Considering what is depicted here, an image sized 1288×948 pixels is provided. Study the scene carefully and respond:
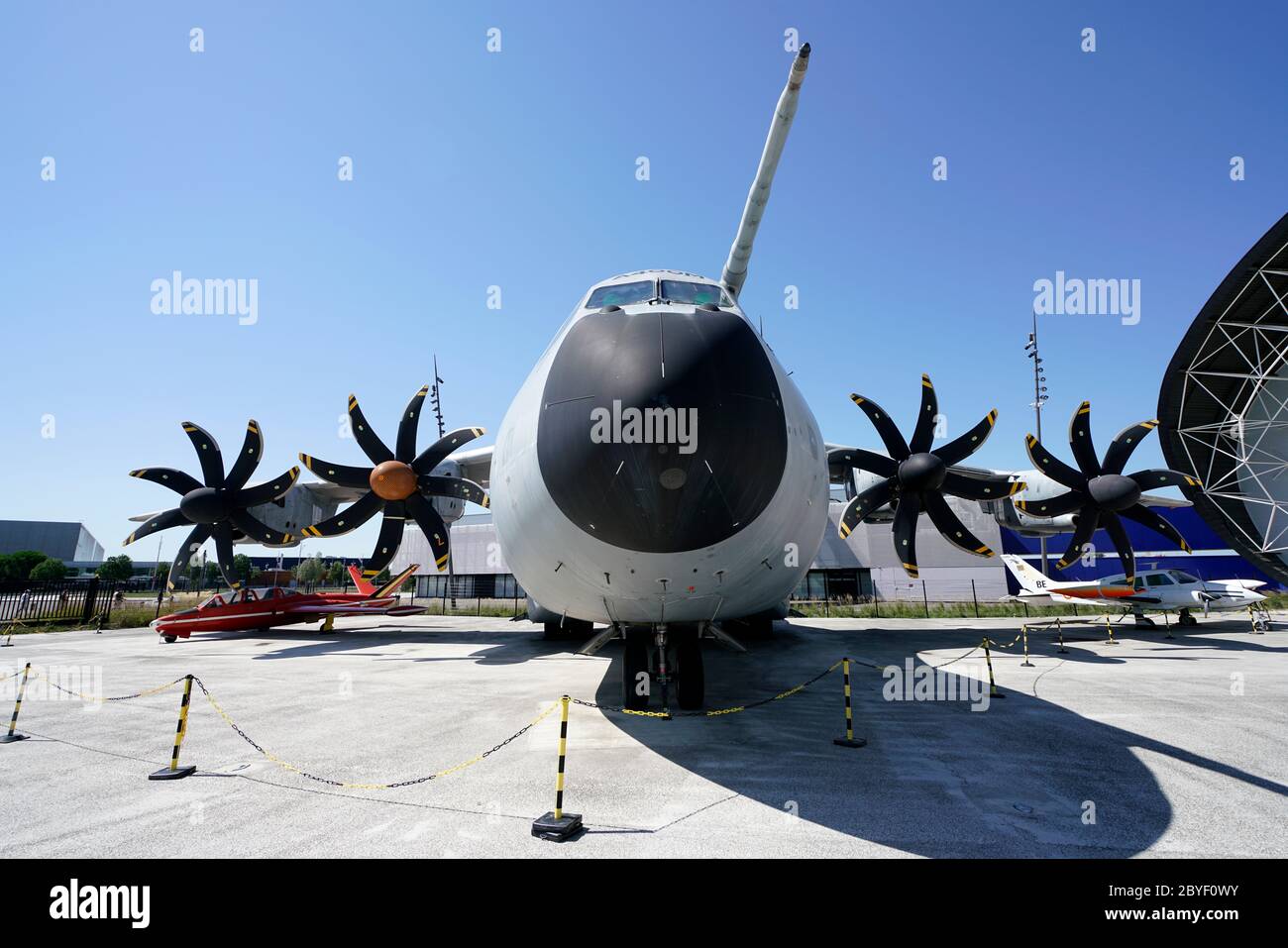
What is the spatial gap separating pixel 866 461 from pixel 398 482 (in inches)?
490

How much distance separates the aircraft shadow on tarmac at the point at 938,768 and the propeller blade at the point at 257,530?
14.8 metres

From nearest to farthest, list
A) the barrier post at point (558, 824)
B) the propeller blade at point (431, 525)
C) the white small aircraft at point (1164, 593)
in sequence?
the barrier post at point (558, 824), the propeller blade at point (431, 525), the white small aircraft at point (1164, 593)

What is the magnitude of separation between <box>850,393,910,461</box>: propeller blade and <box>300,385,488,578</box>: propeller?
10178 mm

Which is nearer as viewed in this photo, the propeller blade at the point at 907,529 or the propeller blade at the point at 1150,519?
the propeller blade at the point at 907,529

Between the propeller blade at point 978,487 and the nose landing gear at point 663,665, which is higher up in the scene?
the propeller blade at point 978,487

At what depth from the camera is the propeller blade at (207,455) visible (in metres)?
19.1

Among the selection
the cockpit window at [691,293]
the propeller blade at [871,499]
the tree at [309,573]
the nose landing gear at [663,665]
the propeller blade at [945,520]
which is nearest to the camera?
the cockpit window at [691,293]

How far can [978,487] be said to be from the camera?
1516cm

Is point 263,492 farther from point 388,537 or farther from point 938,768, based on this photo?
point 938,768

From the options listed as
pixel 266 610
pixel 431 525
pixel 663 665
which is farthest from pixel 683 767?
pixel 266 610

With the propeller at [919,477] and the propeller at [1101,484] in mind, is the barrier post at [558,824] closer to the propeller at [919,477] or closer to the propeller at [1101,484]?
the propeller at [919,477]

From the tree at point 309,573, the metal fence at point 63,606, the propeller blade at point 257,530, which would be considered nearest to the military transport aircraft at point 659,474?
the propeller blade at point 257,530

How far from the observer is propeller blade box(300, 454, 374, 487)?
1596 centimetres
